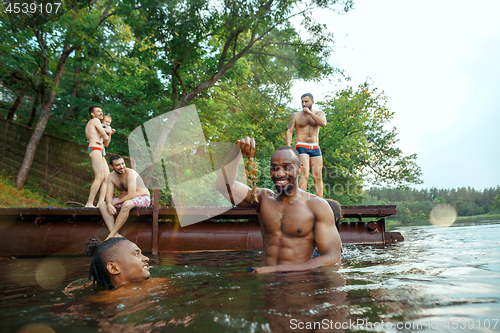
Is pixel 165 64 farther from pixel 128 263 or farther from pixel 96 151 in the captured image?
pixel 128 263

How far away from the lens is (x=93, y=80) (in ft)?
45.7

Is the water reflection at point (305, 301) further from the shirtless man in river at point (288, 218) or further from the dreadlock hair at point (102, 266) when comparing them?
the dreadlock hair at point (102, 266)

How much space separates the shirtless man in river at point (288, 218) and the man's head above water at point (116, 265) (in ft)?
3.54

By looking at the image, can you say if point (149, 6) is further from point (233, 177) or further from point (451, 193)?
point (451, 193)

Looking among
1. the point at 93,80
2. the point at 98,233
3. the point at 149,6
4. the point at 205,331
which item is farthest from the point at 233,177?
the point at 93,80

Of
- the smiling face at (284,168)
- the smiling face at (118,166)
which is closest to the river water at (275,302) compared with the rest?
the smiling face at (284,168)

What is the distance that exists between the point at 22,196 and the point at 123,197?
7.58 m

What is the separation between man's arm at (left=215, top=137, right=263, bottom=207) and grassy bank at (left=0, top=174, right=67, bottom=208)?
1066cm

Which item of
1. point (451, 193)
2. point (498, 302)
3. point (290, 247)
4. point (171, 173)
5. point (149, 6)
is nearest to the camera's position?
point (498, 302)

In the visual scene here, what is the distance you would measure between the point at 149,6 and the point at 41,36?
4320 mm

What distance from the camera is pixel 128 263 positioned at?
2941 millimetres

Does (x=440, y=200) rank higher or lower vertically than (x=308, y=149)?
lower

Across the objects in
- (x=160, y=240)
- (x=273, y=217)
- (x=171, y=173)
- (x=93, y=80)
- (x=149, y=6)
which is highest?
(x=149, y=6)

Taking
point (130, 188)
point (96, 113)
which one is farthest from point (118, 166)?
point (96, 113)
